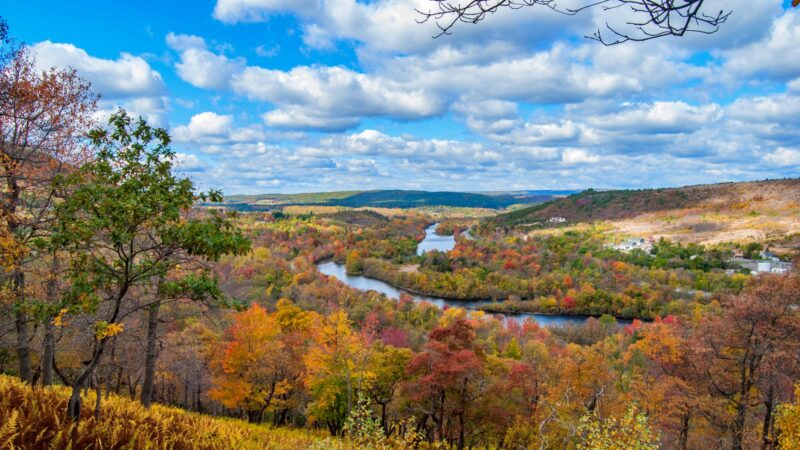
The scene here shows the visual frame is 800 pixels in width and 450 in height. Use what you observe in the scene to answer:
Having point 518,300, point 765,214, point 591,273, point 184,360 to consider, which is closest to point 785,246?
point 765,214

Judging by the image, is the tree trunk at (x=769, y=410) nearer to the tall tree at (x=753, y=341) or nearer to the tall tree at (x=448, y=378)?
the tall tree at (x=753, y=341)

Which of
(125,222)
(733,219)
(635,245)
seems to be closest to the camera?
(125,222)

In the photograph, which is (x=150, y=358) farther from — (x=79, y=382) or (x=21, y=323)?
(x=79, y=382)

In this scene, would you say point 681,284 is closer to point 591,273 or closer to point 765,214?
point 591,273

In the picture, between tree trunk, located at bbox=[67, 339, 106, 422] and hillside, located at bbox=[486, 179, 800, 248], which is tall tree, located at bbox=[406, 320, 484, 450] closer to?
tree trunk, located at bbox=[67, 339, 106, 422]

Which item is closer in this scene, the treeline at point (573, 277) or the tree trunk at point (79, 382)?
the tree trunk at point (79, 382)

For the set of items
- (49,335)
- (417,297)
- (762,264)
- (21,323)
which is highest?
(21,323)

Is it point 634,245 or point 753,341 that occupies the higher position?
point 753,341

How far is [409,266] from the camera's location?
393 feet

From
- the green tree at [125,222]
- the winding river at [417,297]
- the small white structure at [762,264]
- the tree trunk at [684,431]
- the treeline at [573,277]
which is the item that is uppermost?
the green tree at [125,222]

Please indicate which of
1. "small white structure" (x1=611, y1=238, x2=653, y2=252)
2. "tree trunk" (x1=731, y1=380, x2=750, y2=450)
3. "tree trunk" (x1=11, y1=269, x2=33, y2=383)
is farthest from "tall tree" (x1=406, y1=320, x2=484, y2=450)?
"small white structure" (x1=611, y1=238, x2=653, y2=252)

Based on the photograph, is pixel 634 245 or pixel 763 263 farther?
pixel 634 245

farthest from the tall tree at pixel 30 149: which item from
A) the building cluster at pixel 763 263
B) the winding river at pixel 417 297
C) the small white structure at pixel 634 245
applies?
the small white structure at pixel 634 245

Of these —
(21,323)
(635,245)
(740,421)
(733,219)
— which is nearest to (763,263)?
(635,245)
